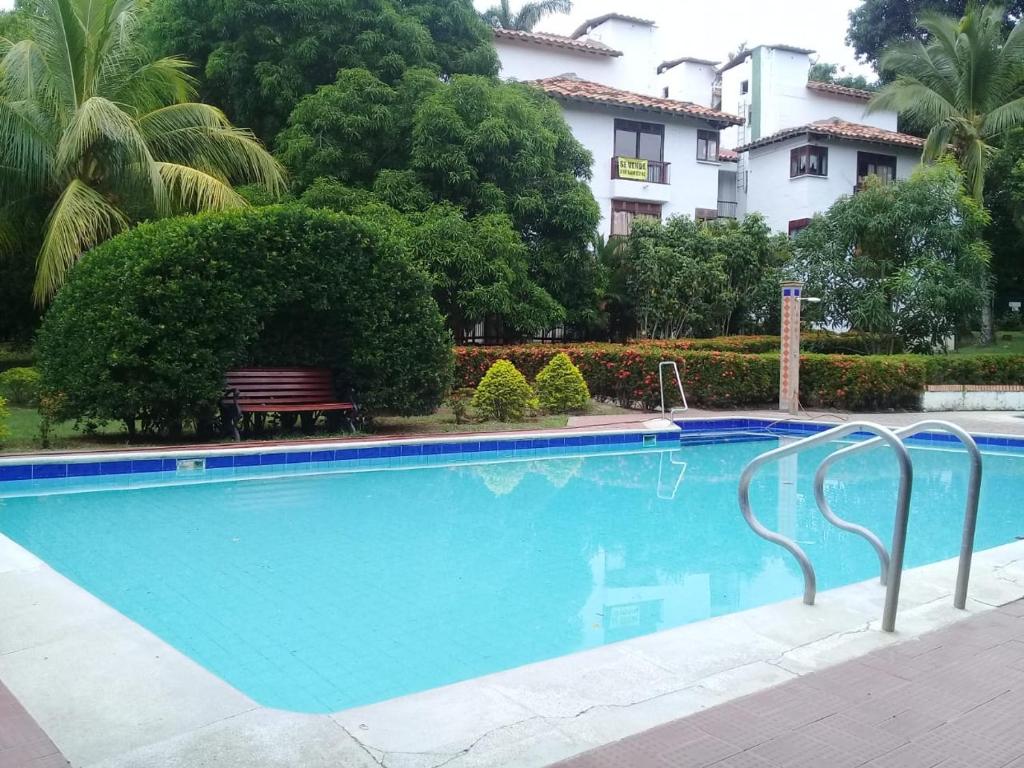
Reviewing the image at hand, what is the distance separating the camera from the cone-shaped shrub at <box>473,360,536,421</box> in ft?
45.6

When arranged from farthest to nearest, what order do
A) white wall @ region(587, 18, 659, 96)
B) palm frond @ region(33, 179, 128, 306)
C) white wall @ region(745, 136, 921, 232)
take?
white wall @ region(587, 18, 659, 96)
white wall @ region(745, 136, 921, 232)
palm frond @ region(33, 179, 128, 306)

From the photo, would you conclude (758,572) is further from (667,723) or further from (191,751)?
(191,751)

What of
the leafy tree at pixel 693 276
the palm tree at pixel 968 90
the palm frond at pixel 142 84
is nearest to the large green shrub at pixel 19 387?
the palm frond at pixel 142 84

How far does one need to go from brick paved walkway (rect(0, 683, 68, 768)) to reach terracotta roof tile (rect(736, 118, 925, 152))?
28.9 m

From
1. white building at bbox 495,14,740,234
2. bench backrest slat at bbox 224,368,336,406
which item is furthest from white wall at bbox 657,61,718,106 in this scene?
bench backrest slat at bbox 224,368,336,406

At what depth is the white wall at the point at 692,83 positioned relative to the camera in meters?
37.1

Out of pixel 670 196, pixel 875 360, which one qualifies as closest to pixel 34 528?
pixel 875 360

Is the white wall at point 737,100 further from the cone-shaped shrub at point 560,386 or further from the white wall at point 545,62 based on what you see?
the cone-shaped shrub at point 560,386

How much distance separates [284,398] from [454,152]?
7.99 metres

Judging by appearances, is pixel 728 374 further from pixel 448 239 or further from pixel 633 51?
pixel 633 51

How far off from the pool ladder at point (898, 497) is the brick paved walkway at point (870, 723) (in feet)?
1.40

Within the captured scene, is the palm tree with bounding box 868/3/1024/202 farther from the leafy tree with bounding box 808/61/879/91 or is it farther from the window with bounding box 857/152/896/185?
the leafy tree with bounding box 808/61/879/91

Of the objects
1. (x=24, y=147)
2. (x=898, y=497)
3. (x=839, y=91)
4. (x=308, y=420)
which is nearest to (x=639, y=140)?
(x=839, y=91)

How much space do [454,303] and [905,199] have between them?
10.2m
